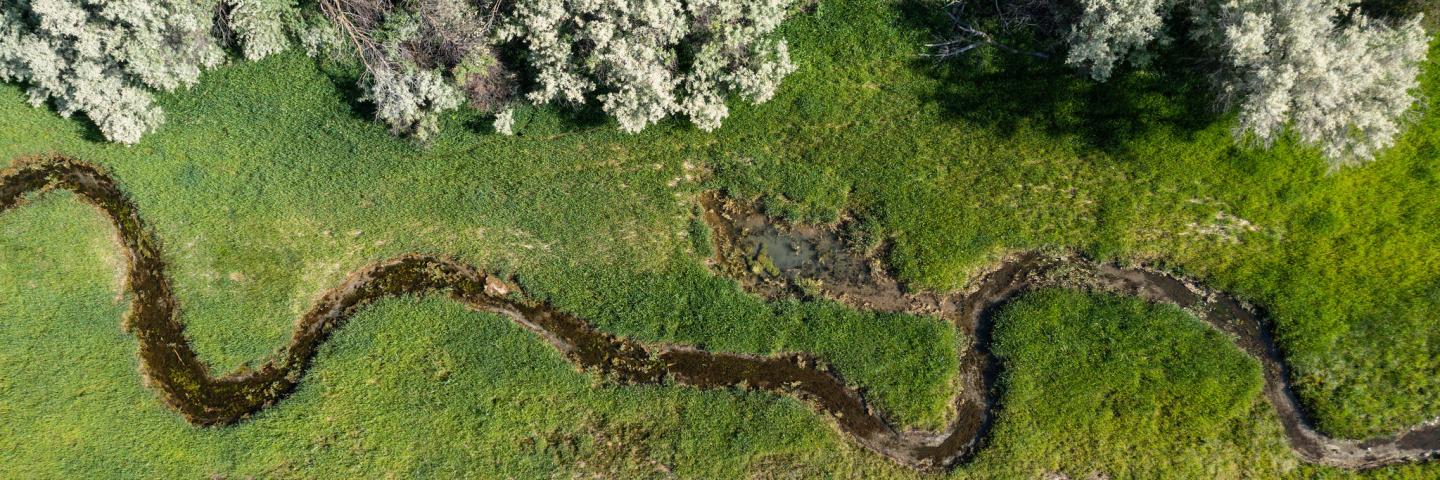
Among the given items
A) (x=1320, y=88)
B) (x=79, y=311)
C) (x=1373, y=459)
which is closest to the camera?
(x=1320, y=88)

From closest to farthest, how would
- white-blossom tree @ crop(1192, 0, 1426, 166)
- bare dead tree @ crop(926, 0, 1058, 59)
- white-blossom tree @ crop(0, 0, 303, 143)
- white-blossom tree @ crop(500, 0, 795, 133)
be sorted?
white-blossom tree @ crop(1192, 0, 1426, 166) < white-blossom tree @ crop(500, 0, 795, 133) < white-blossom tree @ crop(0, 0, 303, 143) < bare dead tree @ crop(926, 0, 1058, 59)

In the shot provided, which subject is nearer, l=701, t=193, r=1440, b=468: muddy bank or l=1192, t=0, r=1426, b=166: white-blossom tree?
l=1192, t=0, r=1426, b=166: white-blossom tree

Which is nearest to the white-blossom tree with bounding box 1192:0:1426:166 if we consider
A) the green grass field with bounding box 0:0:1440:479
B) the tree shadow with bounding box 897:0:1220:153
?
the tree shadow with bounding box 897:0:1220:153

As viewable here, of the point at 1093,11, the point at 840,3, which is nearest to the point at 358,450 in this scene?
the point at 840,3

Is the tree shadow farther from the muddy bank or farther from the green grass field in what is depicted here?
the muddy bank

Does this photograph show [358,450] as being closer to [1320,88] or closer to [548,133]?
[548,133]

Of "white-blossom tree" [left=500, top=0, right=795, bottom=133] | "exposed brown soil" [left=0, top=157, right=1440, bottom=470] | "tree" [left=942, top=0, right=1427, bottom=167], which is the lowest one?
"exposed brown soil" [left=0, top=157, right=1440, bottom=470]

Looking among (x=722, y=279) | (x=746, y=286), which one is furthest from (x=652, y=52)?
(x=746, y=286)
